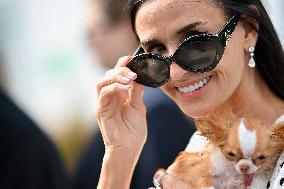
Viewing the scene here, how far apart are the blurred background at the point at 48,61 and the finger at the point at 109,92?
360 cm

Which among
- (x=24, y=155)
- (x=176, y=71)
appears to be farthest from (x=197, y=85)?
(x=24, y=155)

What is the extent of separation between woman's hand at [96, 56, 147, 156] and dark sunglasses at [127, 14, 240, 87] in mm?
176

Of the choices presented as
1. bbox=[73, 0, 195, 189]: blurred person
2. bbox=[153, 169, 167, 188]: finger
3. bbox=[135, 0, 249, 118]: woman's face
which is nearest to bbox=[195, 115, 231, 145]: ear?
bbox=[153, 169, 167, 188]: finger

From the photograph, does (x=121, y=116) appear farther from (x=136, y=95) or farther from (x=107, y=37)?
(x=107, y=37)

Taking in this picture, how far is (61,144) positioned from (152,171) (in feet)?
7.30

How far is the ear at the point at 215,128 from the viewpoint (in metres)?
2.63

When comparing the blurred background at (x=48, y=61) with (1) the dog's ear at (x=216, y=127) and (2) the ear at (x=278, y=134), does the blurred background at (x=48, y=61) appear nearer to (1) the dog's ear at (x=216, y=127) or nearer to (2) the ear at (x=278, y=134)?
(1) the dog's ear at (x=216, y=127)

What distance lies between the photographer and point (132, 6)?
3.19m

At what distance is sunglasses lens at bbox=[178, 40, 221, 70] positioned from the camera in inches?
115

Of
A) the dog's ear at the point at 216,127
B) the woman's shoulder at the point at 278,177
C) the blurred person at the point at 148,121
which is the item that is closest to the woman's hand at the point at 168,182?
the dog's ear at the point at 216,127

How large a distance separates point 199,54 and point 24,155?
1.73 metres

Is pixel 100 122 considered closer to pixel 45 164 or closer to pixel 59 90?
pixel 45 164

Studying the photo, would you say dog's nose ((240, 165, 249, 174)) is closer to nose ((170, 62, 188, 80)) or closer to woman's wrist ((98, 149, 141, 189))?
nose ((170, 62, 188, 80))

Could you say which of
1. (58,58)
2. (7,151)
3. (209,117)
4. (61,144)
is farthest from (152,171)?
(58,58)
